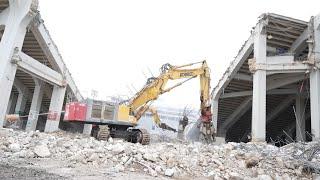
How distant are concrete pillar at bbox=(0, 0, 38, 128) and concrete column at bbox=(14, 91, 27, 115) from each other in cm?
1134

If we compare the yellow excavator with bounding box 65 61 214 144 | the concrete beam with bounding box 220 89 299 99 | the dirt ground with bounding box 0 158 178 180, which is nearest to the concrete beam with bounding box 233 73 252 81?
the concrete beam with bounding box 220 89 299 99

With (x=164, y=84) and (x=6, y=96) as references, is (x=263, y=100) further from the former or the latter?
(x=6, y=96)

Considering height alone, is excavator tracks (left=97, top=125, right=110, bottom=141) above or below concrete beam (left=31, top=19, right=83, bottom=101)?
below

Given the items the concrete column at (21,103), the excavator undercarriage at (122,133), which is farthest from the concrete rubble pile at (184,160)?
the concrete column at (21,103)

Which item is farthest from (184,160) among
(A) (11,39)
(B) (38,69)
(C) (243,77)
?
(C) (243,77)

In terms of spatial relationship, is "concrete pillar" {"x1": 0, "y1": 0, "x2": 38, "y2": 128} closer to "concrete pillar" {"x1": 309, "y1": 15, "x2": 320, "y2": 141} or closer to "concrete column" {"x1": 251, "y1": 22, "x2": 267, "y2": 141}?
"concrete column" {"x1": 251, "y1": 22, "x2": 267, "y2": 141}

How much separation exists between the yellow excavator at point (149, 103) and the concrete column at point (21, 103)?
1478 centimetres

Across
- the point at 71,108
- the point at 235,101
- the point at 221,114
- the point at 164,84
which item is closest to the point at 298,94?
the point at 235,101

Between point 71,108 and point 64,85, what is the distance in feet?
30.9

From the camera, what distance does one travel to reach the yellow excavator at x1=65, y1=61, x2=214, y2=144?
16.0 meters

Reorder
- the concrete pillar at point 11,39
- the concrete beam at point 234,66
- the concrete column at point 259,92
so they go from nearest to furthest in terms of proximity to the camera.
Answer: the concrete pillar at point 11,39 → the concrete column at point 259,92 → the concrete beam at point 234,66

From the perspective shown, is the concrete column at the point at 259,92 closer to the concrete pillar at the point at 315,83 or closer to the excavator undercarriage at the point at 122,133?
the concrete pillar at the point at 315,83

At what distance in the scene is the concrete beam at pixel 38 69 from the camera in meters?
19.2

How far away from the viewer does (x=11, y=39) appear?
59.8 ft
